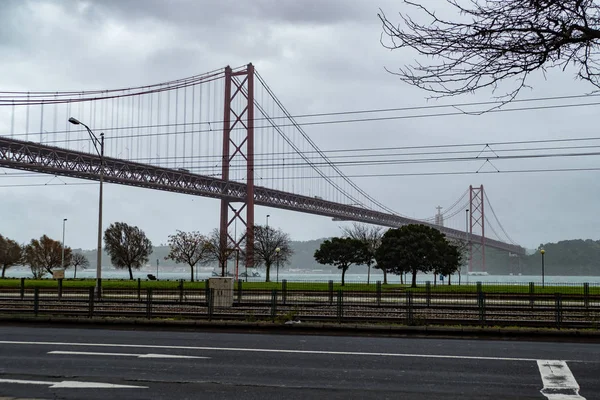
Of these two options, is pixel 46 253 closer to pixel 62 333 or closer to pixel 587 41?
pixel 62 333

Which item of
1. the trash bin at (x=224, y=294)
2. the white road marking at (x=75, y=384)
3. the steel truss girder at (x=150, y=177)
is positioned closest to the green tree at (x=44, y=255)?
A: the steel truss girder at (x=150, y=177)

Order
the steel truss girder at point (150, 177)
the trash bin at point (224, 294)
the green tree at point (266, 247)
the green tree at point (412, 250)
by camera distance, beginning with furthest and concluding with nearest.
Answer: the green tree at point (266, 247), the steel truss girder at point (150, 177), the green tree at point (412, 250), the trash bin at point (224, 294)

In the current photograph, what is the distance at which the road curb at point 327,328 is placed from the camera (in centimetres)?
1720

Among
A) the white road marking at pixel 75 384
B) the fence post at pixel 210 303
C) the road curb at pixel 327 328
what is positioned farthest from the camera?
the fence post at pixel 210 303

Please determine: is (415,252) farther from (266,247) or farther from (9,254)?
(9,254)

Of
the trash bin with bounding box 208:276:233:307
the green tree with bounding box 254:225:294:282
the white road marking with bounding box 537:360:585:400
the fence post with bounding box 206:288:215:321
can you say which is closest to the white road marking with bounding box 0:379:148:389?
the white road marking with bounding box 537:360:585:400

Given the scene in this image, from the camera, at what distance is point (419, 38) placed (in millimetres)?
7871

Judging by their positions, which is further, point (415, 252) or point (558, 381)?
point (415, 252)

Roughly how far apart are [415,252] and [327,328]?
40.5 m

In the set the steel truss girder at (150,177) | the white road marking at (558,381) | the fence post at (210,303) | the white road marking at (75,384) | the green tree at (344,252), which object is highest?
the steel truss girder at (150,177)

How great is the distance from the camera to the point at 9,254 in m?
79.6

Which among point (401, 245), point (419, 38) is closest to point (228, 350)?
point (419, 38)

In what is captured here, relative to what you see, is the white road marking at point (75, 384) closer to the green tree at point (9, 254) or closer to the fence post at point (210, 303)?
the fence post at point (210, 303)

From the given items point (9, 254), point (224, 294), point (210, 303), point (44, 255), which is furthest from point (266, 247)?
point (210, 303)
